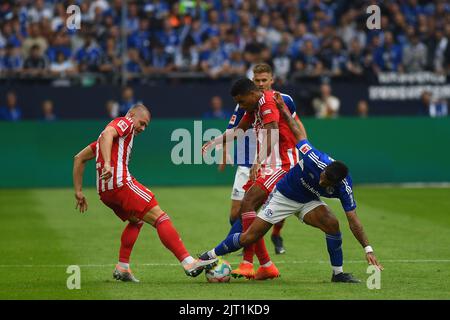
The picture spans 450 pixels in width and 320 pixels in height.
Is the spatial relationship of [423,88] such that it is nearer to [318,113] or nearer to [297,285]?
[318,113]

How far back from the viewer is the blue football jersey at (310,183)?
10508 millimetres

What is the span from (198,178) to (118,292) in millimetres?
15536

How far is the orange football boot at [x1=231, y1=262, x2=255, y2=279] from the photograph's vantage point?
11.3 metres

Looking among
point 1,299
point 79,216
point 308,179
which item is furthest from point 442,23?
point 1,299

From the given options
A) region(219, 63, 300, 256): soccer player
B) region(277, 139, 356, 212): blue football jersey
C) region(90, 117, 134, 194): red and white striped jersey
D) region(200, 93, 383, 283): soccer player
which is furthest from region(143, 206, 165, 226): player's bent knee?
region(277, 139, 356, 212): blue football jersey

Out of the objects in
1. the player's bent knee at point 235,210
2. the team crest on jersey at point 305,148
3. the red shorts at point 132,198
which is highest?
the team crest on jersey at point 305,148

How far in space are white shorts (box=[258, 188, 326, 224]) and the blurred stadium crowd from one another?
47.4 ft

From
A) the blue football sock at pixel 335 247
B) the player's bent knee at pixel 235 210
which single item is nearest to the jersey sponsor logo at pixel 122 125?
the blue football sock at pixel 335 247

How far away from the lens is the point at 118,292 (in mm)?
10195

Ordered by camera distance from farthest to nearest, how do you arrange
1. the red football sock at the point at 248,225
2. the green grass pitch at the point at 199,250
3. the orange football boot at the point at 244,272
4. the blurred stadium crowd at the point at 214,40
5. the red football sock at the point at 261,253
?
the blurred stadium crowd at the point at 214,40, the red football sock at the point at 248,225, the red football sock at the point at 261,253, the orange football boot at the point at 244,272, the green grass pitch at the point at 199,250

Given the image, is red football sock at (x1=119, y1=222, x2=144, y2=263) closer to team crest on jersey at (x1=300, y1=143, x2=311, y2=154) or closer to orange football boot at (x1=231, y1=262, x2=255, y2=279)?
orange football boot at (x1=231, y1=262, x2=255, y2=279)

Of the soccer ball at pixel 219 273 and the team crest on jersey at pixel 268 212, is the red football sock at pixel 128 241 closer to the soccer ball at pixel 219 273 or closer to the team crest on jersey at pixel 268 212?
the soccer ball at pixel 219 273

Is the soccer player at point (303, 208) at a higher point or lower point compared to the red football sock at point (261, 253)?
higher

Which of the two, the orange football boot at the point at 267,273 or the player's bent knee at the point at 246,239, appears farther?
the orange football boot at the point at 267,273
